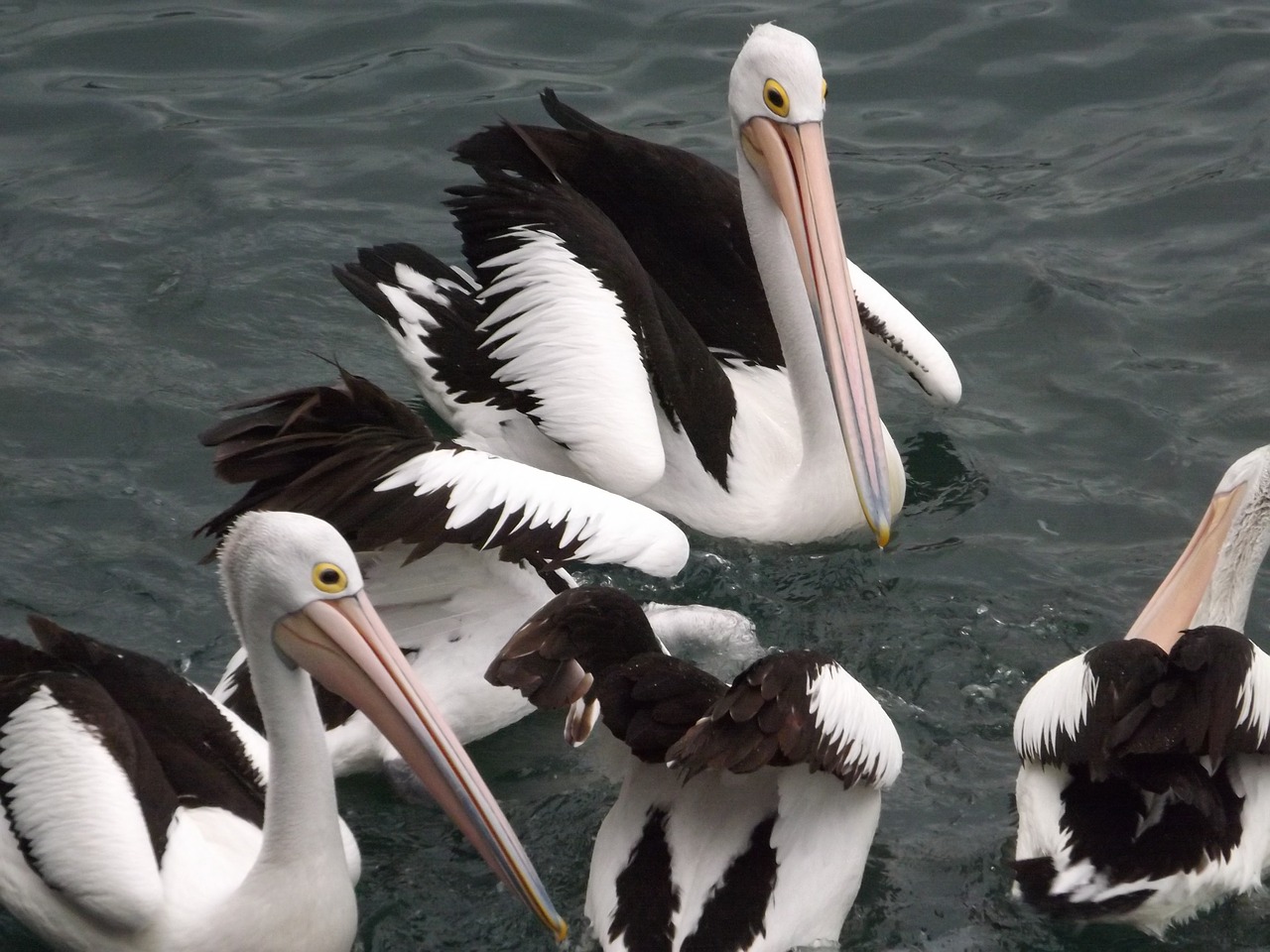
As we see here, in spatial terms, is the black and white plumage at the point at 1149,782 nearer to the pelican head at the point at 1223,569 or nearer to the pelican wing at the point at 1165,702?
the pelican wing at the point at 1165,702

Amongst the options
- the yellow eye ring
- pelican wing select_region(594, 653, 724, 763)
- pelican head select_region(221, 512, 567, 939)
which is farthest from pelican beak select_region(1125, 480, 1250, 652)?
the yellow eye ring

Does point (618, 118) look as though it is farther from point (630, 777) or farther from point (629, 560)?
point (630, 777)

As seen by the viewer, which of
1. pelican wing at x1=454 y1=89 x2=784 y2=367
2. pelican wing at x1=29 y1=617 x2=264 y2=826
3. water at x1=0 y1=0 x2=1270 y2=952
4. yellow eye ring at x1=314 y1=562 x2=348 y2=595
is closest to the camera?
yellow eye ring at x1=314 y1=562 x2=348 y2=595

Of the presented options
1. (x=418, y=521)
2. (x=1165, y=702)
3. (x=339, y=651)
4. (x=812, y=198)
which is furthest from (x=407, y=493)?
(x=1165, y=702)

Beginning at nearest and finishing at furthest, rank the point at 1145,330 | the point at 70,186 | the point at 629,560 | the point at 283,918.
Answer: the point at 283,918 → the point at 629,560 → the point at 1145,330 → the point at 70,186

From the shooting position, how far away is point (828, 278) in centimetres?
442

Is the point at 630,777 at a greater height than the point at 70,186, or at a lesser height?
lesser

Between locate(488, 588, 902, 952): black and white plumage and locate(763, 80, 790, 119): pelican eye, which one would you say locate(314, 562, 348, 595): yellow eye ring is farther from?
locate(763, 80, 790, 119): pelican eye

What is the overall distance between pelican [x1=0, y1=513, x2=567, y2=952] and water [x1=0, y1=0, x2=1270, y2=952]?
351mm

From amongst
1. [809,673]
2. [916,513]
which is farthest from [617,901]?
[916,513]

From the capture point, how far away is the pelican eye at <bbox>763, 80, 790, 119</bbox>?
4.42 meters

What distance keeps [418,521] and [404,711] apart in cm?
78

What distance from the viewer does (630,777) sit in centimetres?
336

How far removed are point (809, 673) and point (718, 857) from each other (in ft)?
1.31
